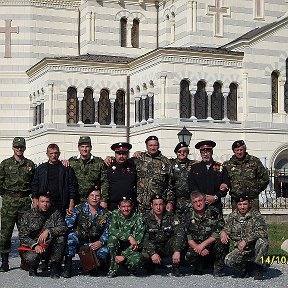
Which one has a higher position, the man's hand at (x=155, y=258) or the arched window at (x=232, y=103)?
the arched window at (x=232, y=103)

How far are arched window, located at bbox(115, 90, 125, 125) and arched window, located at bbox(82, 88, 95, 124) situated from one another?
1.16m

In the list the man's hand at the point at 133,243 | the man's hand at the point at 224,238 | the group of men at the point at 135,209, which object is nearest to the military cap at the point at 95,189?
the group of men at the point at 135,209

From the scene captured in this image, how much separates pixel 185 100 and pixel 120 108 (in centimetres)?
427

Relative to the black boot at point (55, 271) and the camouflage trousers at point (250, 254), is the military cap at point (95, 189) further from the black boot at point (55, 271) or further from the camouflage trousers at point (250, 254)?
the camouflage trousers at point (250, 254)

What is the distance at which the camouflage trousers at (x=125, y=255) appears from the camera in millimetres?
11281

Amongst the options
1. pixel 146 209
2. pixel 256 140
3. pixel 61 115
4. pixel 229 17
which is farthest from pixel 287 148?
pixel 146 209

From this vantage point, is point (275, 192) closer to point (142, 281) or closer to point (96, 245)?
point (96, 245)

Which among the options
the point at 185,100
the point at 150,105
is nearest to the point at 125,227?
the point at 185,100

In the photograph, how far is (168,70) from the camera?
28.5 m

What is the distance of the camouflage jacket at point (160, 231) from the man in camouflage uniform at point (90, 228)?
0.63 meters

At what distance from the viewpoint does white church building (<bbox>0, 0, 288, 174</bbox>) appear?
28922 millimetres

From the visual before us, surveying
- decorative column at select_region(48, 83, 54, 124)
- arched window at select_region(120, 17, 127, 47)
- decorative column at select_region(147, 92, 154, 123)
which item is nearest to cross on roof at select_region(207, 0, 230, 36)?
arched window at select_region(120, 17, 127, 47)

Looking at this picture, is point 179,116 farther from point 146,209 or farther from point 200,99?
point 146,209

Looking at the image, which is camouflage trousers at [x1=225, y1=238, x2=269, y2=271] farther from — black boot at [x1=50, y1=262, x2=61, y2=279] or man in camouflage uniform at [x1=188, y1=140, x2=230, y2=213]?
black boot at [x1=50, y1=262, x2=61, y2=279]
